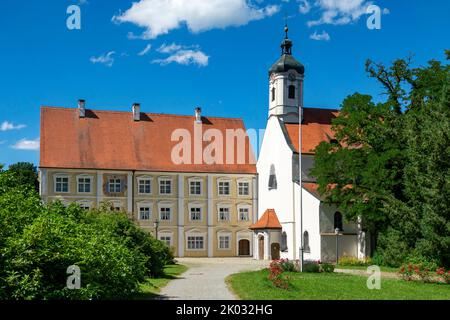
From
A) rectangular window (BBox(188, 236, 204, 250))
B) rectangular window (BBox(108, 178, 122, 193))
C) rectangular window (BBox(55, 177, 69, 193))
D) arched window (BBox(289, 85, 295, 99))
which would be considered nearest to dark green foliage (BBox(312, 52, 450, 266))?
arched window (BBox(289, 85, 295, 99))

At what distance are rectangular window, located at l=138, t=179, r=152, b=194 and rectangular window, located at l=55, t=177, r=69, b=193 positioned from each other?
570cm

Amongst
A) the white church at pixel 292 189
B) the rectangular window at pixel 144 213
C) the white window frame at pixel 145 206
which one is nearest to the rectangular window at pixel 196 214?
the white window frame at pixel 145 206

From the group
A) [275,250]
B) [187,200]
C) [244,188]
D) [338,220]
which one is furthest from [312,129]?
[187,200]

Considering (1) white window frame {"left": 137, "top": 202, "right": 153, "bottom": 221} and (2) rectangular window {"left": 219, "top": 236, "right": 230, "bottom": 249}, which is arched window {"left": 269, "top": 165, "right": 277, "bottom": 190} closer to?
(2) rectangular window {"left": 219, "top": 236, "right": 230, "bottom": 249}

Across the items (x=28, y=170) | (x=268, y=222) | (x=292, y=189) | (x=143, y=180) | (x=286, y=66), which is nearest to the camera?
(x=292, y=189)

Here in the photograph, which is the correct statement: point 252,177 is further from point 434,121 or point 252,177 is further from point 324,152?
point 434,121

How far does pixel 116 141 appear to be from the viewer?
5103 centimetres

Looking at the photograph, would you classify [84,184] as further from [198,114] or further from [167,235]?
[198,114]

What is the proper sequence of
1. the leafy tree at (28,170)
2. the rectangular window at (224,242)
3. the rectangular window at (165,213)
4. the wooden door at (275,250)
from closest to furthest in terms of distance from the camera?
1. the wooden door at (275,250)
2. the rectangular window at (165,213)
3. the rectangular window at (224,242)
4. the leafy tree at (28,170)

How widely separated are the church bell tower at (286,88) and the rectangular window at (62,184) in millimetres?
17013

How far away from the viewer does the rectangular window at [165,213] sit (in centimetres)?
5078

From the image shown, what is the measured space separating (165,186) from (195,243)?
525 cm

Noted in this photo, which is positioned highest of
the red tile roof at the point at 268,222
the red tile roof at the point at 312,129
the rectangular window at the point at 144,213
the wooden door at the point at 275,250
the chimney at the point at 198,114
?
the chimney at the point at 198,114

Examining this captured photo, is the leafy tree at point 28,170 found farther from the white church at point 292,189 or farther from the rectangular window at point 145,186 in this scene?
the white church at point 292,189
